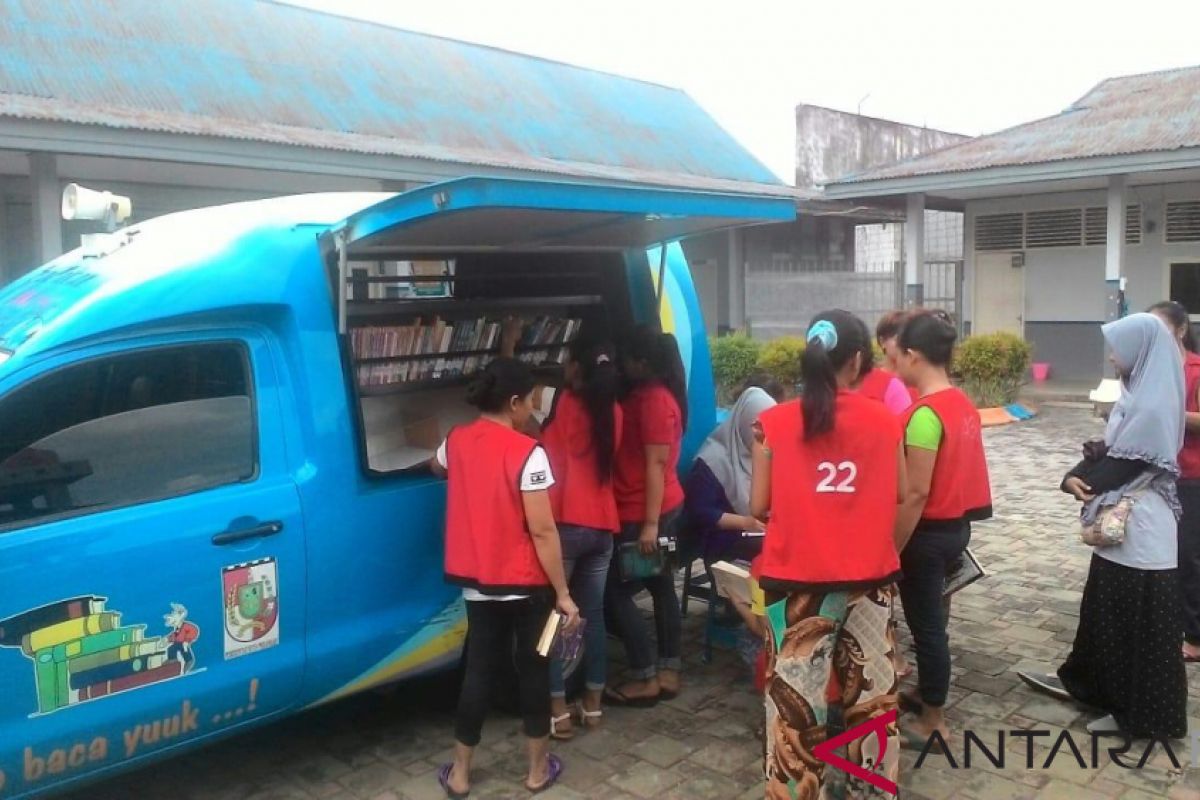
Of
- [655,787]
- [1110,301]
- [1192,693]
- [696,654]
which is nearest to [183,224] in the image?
[655,787]

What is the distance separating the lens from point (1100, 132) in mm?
14992

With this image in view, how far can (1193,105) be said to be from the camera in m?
15.0

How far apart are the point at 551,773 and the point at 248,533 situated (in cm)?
140

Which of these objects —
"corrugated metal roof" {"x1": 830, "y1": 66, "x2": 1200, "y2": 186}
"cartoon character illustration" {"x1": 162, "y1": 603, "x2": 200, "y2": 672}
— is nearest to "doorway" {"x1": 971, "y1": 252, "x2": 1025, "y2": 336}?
"corrugated metal roof" {"x1": 830, "y1": 66, "x2": 1200, "y2": 186}

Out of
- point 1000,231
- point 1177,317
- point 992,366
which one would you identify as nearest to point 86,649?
point 1177,317

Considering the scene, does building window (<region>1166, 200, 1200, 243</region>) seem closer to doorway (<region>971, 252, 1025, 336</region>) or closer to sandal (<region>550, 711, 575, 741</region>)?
doorway (<region>971, 252, 1025, 336</region>)

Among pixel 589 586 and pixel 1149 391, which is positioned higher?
pixel 1149 391

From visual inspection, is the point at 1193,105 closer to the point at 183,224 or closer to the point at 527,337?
the point at 527,337

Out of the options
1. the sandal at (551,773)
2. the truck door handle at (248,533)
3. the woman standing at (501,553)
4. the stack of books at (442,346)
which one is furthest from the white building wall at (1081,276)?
the truck door handle at (248,533)

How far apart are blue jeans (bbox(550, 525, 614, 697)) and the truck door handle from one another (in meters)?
1.07

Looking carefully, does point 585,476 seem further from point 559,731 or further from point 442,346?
point 442,346

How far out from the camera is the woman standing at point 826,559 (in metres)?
2.91

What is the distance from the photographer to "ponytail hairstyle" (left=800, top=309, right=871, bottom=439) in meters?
2.89

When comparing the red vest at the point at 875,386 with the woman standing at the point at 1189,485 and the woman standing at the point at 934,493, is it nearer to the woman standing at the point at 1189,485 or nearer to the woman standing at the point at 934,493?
the woman standing at the point at 934,493
